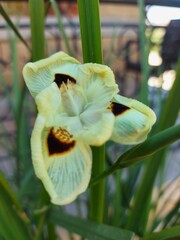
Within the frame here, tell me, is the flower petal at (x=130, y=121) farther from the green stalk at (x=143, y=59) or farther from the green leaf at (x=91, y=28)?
the green stalk at (x=143, y=59)

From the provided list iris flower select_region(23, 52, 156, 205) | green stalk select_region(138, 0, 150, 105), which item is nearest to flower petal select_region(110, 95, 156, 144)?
iris flower select_region(23, 52, 156, 205)

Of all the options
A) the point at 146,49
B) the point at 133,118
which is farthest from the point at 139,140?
the point at 146,49

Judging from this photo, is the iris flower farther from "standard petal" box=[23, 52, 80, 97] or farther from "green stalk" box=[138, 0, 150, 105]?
"green stalk" box=[138, 0, 150, 105]

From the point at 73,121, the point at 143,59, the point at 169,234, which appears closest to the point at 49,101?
the point at 73,121

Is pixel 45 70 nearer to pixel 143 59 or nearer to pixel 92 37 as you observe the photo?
pixel 92 37

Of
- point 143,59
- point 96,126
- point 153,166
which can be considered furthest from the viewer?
point 143,59

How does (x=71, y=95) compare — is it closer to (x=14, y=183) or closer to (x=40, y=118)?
(x=40, y=118)
